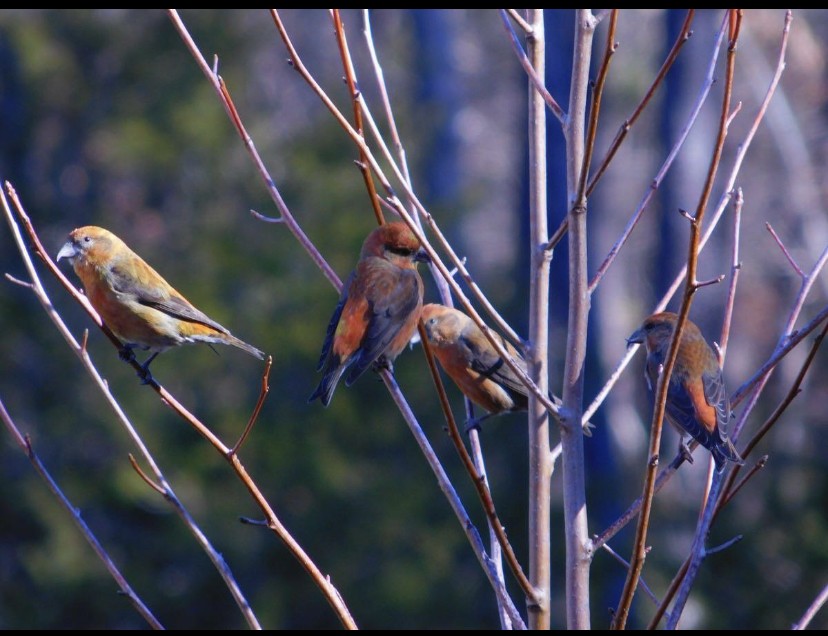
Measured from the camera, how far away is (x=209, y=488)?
11.2 metres

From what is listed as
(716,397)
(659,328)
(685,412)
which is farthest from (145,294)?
(716,397)

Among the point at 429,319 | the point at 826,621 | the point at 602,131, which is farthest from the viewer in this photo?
the point at 602,131

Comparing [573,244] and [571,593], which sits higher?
[573,244]

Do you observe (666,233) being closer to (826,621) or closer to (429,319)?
(826,621)

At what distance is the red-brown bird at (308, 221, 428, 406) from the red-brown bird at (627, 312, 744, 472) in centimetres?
112

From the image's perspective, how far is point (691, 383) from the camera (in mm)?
5270

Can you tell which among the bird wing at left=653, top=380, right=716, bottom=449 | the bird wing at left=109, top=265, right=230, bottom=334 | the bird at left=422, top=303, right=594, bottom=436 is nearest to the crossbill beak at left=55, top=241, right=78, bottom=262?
the bird wing at left=109, top=265, right=230, bottom=334

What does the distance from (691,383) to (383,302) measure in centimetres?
174

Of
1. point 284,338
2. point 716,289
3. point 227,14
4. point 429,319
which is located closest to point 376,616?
point 284,338

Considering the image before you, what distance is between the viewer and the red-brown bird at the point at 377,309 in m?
4.70

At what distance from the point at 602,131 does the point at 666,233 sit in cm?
552

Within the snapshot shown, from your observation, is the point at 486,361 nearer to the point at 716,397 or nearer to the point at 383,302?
the point at 383,302

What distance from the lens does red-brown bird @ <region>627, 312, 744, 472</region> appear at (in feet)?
16.2

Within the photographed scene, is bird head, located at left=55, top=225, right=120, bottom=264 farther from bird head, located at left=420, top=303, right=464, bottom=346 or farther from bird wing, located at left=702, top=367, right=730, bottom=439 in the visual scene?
bird wing, located at left=702, top=367, right=730, bottom=439
